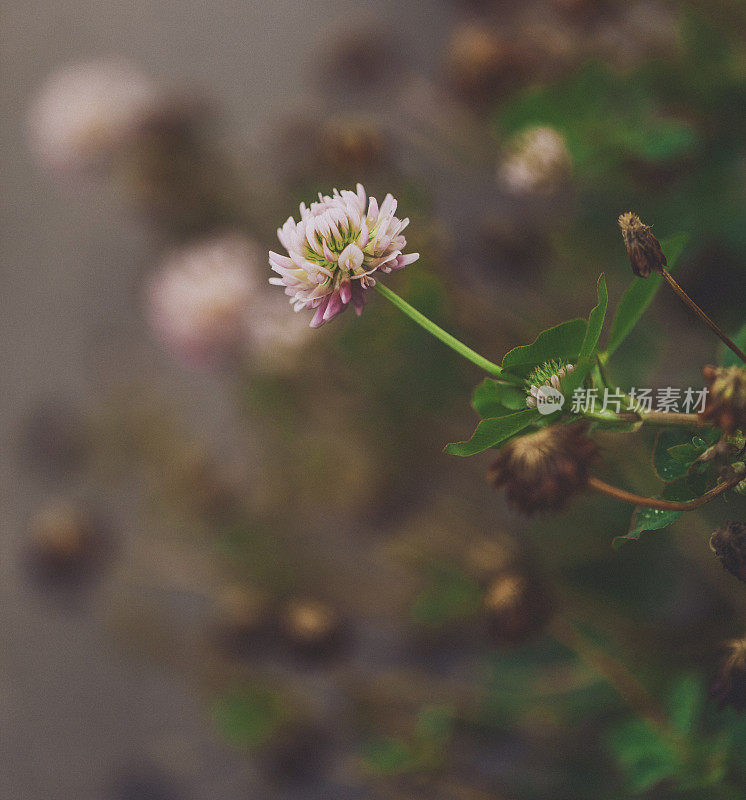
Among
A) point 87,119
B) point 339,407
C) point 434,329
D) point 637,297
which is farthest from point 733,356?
point 87,119

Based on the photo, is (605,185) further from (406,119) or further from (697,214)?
(406,119)

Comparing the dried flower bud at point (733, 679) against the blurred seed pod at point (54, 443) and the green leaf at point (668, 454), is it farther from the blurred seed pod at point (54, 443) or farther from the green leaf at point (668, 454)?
the blurred seed pod at point (54, 443)

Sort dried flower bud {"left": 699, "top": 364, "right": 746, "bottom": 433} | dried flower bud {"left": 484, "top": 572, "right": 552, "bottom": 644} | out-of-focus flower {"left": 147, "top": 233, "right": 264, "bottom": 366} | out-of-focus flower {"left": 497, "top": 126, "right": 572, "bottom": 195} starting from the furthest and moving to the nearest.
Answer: out-of-focus flower {"left": 147, "top": 233, "right": 264, "bottom": 366}, out-of-focus flower {"left": 497, "top": 126, "right": 572, "bottom": 195}, dried flower bud {"left": 484, "top": 572, "right": 552, "bottom": 644}, dried flower bud {"left": 699, "top": 364, "right": 746, "bottom": 433}

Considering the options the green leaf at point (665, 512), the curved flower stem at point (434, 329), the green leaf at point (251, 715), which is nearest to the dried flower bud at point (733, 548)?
the green leaf at point (665, 512)

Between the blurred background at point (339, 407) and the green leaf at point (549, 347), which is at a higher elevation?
the blurred background at point (339, 407)

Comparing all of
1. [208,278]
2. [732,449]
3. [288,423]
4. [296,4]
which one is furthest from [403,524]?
[296,4]

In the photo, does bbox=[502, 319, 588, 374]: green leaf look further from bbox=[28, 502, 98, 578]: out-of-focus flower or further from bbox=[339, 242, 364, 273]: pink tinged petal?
bbox=[28, 502, 98, 578]: out-of-focus flower

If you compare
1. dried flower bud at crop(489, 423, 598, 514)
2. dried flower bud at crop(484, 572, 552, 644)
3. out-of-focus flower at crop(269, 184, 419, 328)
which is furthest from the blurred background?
out-of-focus flower at crop(269, 184, 419, 328)

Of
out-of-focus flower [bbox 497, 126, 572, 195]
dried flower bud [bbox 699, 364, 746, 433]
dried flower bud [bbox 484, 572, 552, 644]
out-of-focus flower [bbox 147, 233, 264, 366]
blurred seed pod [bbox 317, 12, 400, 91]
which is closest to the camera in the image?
dried flower bud [bbox 699, 364, 746, 433]
